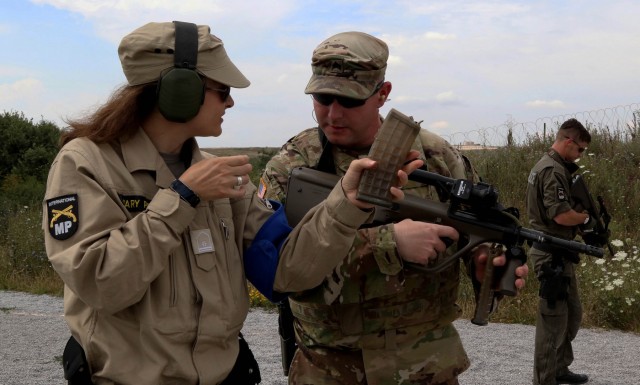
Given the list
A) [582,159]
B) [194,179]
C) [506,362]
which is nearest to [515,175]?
[582,159]

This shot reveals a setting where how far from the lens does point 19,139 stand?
2295cm

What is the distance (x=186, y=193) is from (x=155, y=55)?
0.42 meters

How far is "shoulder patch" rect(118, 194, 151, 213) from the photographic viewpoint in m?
2.24

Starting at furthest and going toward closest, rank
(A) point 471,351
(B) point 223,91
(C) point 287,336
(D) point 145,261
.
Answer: (A) point 471,351, (C) point 287,336, (B) point 223,91, (D) point 145,261

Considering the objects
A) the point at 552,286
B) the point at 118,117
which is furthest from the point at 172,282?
the point at 552,286

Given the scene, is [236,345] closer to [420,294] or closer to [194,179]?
[194,179]

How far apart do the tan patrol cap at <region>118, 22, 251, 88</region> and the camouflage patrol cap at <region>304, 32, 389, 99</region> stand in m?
0.62

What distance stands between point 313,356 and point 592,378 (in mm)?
4243

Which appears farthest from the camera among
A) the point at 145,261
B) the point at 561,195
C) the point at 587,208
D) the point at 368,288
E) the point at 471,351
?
the point at 471,351

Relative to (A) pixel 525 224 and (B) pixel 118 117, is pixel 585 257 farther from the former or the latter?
(B) pixel 118 117

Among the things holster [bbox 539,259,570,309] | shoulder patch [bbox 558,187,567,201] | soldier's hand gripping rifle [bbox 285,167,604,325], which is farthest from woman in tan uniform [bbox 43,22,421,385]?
shoulder patch [bbox 558,187,567,201]

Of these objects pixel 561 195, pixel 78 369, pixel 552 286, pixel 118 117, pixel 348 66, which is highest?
pixel 348 66

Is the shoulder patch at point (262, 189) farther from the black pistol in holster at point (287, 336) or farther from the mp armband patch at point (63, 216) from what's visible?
the mp armband patch at point (63, 216)

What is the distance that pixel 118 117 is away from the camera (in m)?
2.31
